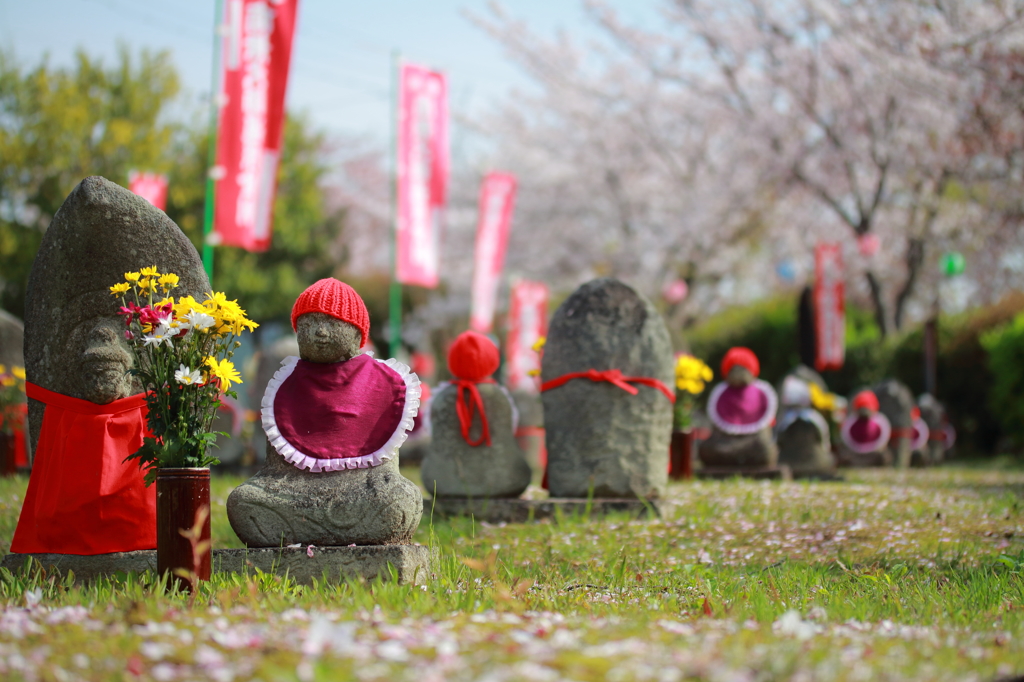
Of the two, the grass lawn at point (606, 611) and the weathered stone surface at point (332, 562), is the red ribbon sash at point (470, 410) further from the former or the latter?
the weathered stone surface at point (332, 562)

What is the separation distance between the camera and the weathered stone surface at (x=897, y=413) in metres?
11.8

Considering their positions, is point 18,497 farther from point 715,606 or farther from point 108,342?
point 715,606

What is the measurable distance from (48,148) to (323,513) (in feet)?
52.8

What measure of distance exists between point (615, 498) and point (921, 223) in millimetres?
12394

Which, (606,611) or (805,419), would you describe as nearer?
(606,611)

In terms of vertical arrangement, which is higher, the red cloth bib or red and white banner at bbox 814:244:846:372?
red and white banner at bbox 814:244:846:372

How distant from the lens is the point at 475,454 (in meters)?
Answer: 5.93

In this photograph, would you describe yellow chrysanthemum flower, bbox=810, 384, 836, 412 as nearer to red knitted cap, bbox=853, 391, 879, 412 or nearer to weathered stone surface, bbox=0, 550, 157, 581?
red knitted cap, bbox=853, 391, 879, 412

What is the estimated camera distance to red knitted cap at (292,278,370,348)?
4.08m

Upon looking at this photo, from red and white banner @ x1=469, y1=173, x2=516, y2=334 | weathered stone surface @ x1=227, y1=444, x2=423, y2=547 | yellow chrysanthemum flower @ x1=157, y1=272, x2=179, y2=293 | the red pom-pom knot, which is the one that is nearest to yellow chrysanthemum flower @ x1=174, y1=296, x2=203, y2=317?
yellow chrysanthemum flower @ x1=157, y1=272, x2=179, y2=293

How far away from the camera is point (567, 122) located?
1916cm

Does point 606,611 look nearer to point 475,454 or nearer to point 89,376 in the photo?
point 89,376

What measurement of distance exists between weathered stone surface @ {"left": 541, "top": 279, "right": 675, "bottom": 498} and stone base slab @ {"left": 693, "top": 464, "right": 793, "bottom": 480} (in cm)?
229

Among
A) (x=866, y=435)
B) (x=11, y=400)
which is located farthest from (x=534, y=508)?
(x=866, y=435)
